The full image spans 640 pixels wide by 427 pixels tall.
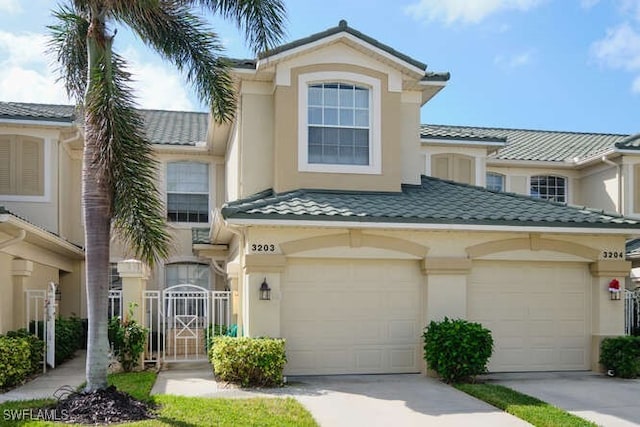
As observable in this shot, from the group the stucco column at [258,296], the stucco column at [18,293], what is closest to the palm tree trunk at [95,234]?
the stucco column at [258,296]

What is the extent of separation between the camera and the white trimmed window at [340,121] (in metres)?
13.4

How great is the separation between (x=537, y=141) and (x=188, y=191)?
12.7 metres

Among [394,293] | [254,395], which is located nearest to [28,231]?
[254,395]

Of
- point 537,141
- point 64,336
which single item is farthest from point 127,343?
point 537,141

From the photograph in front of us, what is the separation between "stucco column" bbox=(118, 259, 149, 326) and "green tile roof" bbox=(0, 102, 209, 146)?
5276 millimetres

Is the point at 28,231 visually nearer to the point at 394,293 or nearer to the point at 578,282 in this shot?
the point at 394,293

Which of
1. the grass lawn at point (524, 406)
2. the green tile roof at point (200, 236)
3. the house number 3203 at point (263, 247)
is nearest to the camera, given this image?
the grass lawn at point (524, 406)

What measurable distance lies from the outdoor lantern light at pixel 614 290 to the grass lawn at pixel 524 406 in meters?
3.57

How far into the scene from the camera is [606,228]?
1259 centimetres

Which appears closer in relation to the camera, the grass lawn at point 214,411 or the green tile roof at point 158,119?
the grass lawn at point 214,411

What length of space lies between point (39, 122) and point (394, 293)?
10.3 meters

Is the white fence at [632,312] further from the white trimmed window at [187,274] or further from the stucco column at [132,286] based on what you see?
the white trimmed window at [187,274]

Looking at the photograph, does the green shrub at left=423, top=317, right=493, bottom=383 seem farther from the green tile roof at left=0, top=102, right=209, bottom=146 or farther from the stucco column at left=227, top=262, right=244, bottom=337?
the green tile roof at left=0, top=102, right=209, bottom=146

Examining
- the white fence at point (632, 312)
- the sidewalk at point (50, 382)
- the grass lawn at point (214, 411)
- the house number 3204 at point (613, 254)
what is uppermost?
the house number 3204 at point (613, 254)
